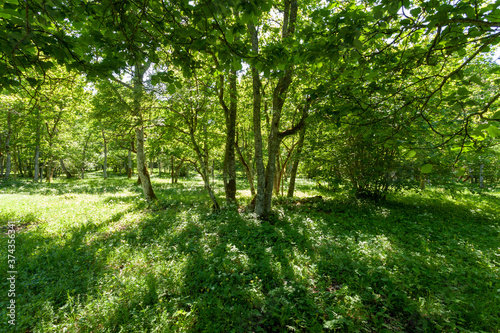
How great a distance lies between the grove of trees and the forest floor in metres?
2.44

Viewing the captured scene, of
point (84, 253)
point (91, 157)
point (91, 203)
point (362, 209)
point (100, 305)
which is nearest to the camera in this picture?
point (100, 305)

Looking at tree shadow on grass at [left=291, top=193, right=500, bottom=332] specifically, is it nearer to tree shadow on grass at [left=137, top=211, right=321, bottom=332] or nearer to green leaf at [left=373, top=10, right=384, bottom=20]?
tree shadow on grass at [left=137, top=211, right=321, bottom=332]

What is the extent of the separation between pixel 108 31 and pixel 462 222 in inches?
494

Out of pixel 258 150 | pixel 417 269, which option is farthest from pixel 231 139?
pixel 417 269

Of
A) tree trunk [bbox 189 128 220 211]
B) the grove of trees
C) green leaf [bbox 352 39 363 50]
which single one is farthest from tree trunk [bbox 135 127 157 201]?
green leaf [bbox 352 39 363 50]

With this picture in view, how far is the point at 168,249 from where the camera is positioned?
5711 mm

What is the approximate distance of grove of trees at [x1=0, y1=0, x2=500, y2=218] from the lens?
2.27m

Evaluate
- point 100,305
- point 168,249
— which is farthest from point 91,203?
point 100,305

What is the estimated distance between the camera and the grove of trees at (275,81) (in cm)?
227

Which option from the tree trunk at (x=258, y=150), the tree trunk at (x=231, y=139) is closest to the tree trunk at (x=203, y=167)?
the tree trunk at (x=231, y=139)

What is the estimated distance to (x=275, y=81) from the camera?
38.1ft

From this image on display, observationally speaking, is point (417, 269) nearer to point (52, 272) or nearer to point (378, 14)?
point (378, 14)

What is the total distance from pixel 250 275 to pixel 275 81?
1030 cm

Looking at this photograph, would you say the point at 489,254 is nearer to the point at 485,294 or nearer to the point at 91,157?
the point at 485,294
